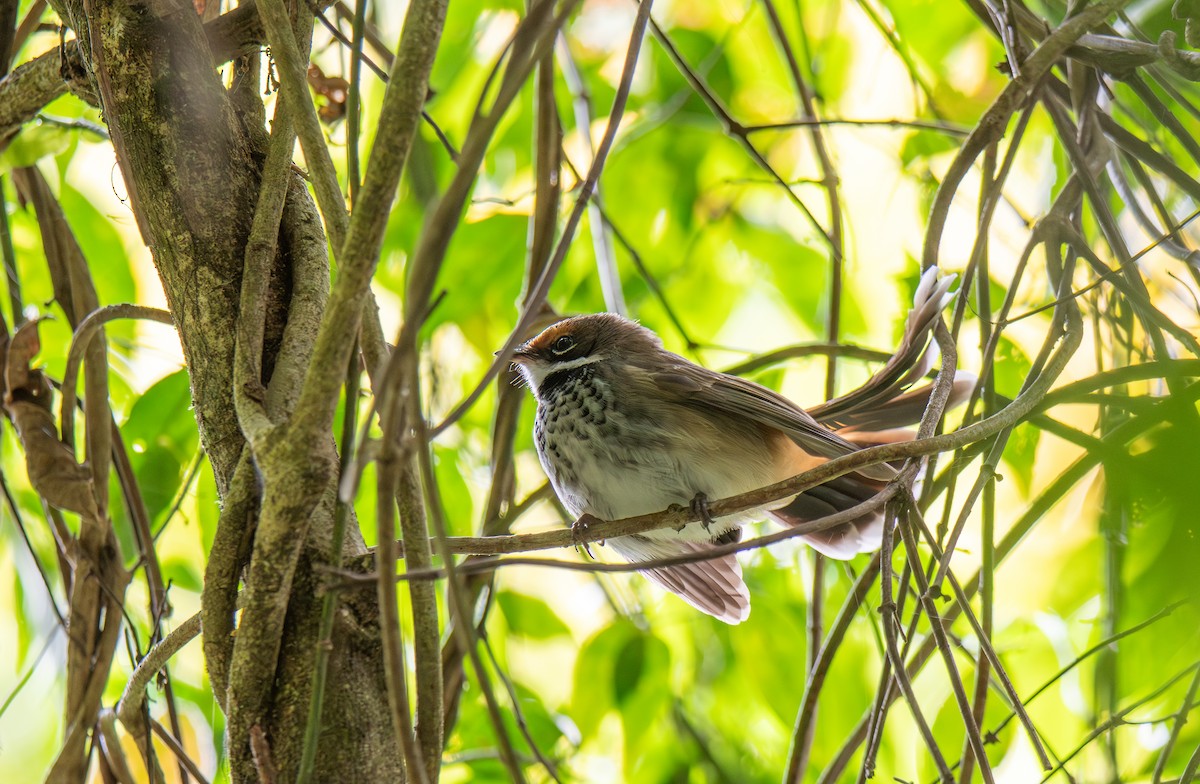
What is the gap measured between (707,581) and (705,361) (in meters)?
1.00

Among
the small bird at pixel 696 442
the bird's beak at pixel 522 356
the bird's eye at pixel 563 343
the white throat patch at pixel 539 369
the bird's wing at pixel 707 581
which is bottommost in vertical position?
the bird's wing at pixel 707 581

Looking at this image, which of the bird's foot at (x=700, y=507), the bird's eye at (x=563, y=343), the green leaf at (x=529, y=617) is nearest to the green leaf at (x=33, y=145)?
the bird's eye at (x=563, y=343)

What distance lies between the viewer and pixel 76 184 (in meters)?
3.63

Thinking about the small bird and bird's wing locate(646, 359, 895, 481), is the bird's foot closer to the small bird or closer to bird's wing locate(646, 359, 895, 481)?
the small bird

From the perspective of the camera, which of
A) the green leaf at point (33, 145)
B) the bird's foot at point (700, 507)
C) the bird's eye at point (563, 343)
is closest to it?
the green leaf at point (33, 145)

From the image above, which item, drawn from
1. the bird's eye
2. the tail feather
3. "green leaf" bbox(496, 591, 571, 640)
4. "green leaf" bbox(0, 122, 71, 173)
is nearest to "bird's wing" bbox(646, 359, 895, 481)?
the tail feather

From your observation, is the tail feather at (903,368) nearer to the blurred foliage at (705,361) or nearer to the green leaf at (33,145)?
the blurred foliage at (705,361)

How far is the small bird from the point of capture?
3.25m

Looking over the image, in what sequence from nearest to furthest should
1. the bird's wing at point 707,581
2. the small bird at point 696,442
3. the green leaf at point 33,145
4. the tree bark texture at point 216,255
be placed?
the tree bark texture at point 216,255, the green leaf at point 33,145, the small bird at point 696,442, the bird's wing at point 707,581

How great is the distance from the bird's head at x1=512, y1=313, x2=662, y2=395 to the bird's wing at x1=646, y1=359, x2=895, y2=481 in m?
0.29

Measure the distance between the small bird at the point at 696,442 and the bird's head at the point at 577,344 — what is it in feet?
0.27

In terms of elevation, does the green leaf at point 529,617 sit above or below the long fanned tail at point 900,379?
below

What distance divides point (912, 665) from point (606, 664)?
129 centimetres

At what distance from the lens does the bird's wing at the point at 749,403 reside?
9.98 feet
